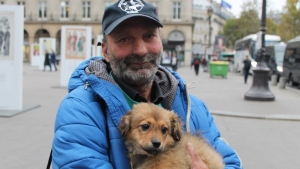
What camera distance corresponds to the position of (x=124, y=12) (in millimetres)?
2582

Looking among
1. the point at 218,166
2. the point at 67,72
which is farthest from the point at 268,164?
the point at 67,72

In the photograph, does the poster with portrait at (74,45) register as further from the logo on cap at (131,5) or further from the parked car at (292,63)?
the logo on cap at (131,5)

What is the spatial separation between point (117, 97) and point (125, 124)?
0.70 feet

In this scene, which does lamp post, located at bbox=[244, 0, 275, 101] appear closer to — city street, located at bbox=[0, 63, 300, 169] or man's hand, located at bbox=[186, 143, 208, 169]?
city street, located at bbox=[0, 63, 300, 169]

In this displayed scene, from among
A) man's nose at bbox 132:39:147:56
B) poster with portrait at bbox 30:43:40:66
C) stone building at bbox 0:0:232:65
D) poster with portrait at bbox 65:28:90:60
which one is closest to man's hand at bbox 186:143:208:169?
man's nose at bbox 132:39:147:56

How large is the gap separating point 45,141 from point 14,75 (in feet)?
16.5

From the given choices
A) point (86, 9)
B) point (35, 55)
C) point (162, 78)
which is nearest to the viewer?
point (162, 78)

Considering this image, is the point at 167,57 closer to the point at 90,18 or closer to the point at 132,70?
the point at 90,18

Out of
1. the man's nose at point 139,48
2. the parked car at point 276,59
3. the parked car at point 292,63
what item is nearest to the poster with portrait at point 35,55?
the parked car at point 276,59

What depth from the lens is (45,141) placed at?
9.13m

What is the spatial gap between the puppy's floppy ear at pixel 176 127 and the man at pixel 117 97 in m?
0.15

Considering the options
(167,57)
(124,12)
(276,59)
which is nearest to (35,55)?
(167,57)

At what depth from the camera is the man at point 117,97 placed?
2.32 meters

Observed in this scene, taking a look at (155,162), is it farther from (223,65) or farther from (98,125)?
(223,65)
